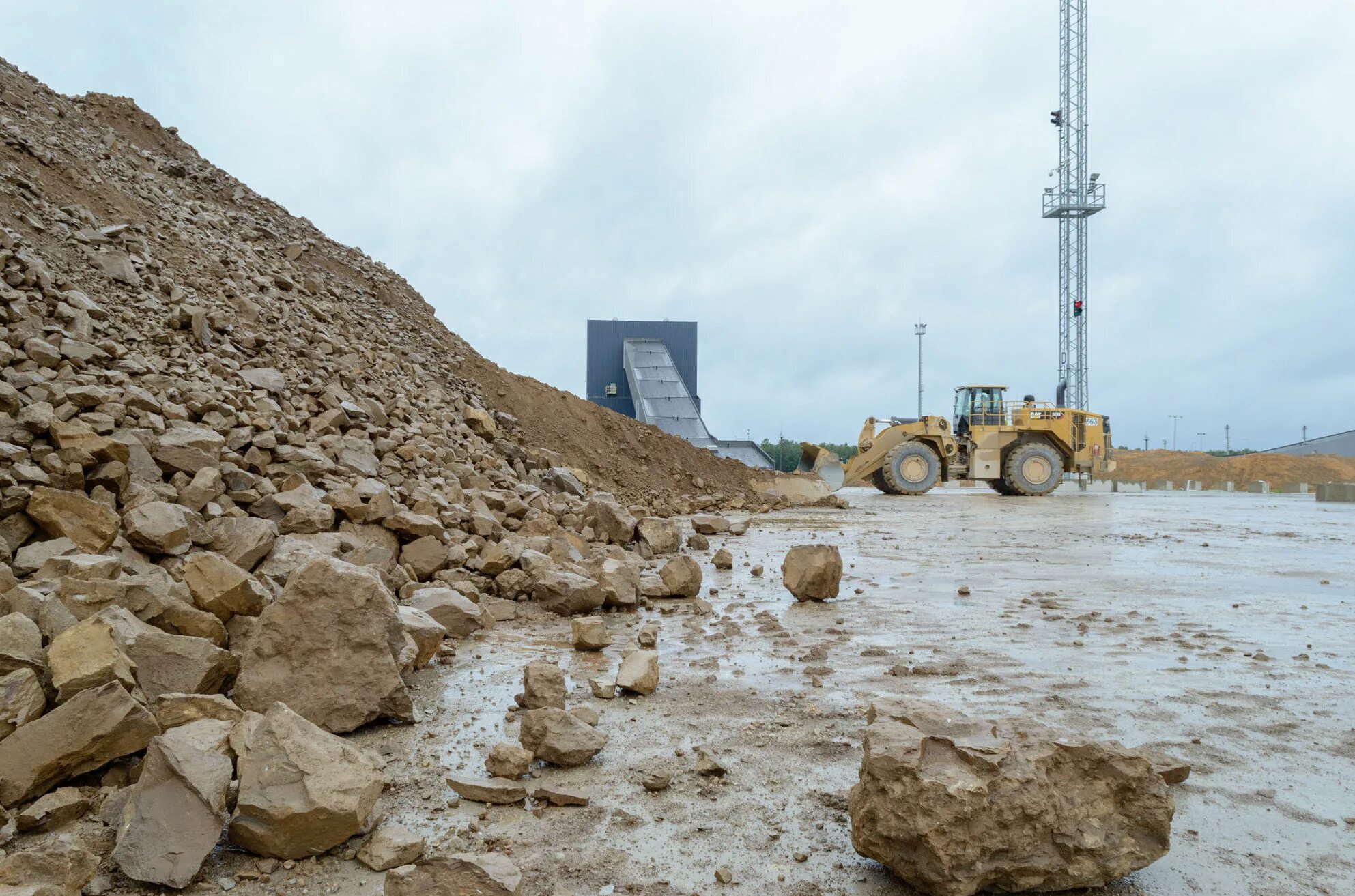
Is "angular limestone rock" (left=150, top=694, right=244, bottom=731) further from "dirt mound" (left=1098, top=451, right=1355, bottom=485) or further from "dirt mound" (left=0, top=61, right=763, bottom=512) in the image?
"dirt mound" (left=1098, top=451, right=1355, bottom=485)

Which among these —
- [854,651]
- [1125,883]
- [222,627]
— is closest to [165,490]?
[222,627]

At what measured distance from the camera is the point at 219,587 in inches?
143

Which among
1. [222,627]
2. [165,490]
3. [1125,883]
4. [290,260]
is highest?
[290,260]

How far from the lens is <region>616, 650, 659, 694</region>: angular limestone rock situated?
3727 mm

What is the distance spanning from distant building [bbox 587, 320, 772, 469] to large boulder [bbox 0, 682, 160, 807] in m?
23.1

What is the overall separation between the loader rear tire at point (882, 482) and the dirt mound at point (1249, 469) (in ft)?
61.9

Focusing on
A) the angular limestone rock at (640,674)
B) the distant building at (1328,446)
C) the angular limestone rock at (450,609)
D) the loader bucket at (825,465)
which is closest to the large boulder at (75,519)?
the angular limestone rock at (450,609)

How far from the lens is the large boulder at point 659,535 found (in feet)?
29.0

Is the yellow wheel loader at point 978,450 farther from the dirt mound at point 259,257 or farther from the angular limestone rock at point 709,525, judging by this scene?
the angular limestone rock at point 709,525

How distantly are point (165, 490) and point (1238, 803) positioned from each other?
18.3 ft

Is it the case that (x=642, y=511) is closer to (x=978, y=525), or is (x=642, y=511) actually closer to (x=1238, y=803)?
(x=978, y=525)

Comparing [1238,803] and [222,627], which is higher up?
[222,627]

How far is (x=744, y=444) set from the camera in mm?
28031

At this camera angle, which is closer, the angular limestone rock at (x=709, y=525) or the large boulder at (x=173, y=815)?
the large boulder at (x=173, y=815)
